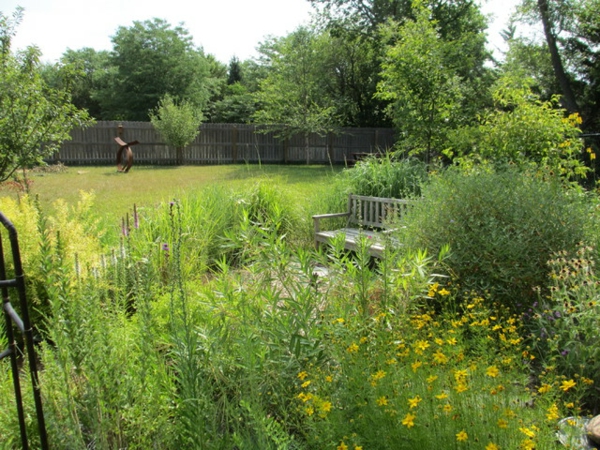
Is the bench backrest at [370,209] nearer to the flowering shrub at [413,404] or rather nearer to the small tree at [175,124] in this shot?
the flowering shrub at [413,404]

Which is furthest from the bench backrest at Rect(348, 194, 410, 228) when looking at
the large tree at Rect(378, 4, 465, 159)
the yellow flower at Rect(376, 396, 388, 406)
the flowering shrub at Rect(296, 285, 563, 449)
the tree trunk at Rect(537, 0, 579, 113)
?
the tree trunk at Rect(537, 0, 579, 113)

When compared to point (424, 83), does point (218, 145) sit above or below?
below

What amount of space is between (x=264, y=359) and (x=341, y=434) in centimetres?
55

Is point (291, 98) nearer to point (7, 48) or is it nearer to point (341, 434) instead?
point (7, 48)

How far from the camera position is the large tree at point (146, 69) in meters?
30.2

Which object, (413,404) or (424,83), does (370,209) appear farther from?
(413,404)

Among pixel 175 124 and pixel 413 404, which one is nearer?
pixel 413 404

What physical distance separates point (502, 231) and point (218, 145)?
62.0 ft

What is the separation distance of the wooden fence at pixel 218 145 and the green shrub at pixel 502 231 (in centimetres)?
1501

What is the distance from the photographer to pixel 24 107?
532 cm

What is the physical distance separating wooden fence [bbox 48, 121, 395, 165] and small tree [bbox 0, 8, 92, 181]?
12.7 metres

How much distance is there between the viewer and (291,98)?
20.5 m

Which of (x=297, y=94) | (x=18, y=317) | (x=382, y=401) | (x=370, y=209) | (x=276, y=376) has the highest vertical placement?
(x=297, y=94)

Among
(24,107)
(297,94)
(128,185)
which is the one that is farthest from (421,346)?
(297,94)
